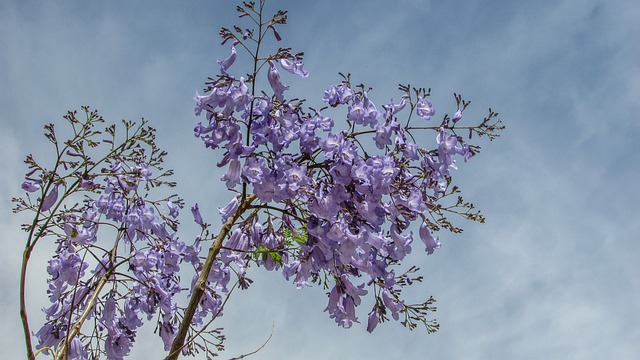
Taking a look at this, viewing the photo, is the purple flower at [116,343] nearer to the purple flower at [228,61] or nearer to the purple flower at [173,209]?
the purple flower at [173,209]

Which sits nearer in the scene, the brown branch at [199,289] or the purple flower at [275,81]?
the brown branch at [199,289]

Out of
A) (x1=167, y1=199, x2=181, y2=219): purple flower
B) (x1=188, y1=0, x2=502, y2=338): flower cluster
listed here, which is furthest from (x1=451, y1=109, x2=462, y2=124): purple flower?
(x1=167, y1=199, x2=181, y2=219): purple flower

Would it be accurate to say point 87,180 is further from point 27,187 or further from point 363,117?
point 363,117

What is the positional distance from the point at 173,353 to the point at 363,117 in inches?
77.8

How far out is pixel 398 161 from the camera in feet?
15.3

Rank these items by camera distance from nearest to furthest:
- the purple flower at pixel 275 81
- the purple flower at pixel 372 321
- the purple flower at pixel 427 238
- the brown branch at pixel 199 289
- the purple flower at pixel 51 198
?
the brown branch at pixel 199 289 → the purple flower at pixel 275 81 → the purple flower at pixel 51 198 → the purple flower at pixel 427 238 → the purple flower at pixel 372 321

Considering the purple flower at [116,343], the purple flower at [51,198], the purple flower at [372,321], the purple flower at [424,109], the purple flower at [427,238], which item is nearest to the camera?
the purple flower at [51,198]

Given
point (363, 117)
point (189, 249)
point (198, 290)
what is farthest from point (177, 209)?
point (363, 117)

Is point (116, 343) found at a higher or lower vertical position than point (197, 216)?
lower

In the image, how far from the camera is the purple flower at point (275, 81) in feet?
14.8

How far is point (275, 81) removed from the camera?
14.8 feet

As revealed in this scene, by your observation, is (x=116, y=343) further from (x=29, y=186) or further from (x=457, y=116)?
(x=457, y=116)

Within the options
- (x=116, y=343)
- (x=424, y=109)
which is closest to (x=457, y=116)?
(x=424, y=109)

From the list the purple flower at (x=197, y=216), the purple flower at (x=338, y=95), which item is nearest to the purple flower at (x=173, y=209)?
the purple flower at (x=197, y=216)
